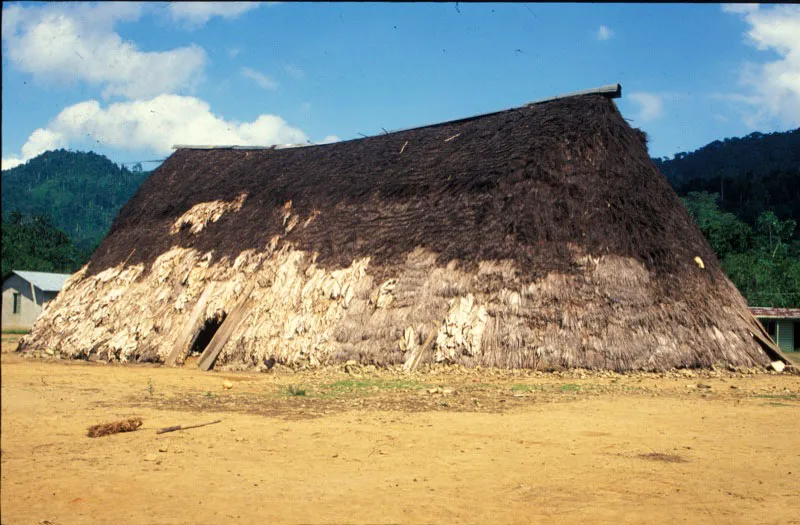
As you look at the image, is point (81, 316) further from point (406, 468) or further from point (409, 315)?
point (406, 468)

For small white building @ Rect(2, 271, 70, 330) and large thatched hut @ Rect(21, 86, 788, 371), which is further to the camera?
small white building @ Rect(2, 271, 70, 330)

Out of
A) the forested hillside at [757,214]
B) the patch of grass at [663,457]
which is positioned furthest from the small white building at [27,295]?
the patch of grass at [663,457]

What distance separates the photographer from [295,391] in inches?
389

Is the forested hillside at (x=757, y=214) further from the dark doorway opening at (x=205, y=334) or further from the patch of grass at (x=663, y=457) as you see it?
the patch of grass at (x=663, y=457)

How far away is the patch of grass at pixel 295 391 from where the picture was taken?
959cm

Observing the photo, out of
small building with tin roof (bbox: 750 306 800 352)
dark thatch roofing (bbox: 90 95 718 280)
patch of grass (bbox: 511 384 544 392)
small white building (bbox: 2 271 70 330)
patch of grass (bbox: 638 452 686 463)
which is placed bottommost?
patch of grass (bbox: 638 452 686 463)

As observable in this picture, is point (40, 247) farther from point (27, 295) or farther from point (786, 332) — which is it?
point (786, 332)

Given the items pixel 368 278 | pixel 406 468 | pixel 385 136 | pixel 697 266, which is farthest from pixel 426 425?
pixel 385 136

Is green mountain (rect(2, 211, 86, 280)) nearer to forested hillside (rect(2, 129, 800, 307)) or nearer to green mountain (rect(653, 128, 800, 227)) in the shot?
forested hillside (rect(2, 129, 800, 307))

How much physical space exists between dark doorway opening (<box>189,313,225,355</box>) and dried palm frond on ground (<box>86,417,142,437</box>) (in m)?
8.01

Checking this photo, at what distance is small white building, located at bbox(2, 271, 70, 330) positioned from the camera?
29469mm

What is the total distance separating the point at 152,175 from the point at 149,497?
18.0 m

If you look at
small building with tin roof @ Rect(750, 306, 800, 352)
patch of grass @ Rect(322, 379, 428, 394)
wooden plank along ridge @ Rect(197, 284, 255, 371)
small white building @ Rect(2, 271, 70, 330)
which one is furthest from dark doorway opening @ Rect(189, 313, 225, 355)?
small white building @ Rect(2, 271, 70, 330)

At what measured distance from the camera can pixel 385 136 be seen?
1773 centimetres
